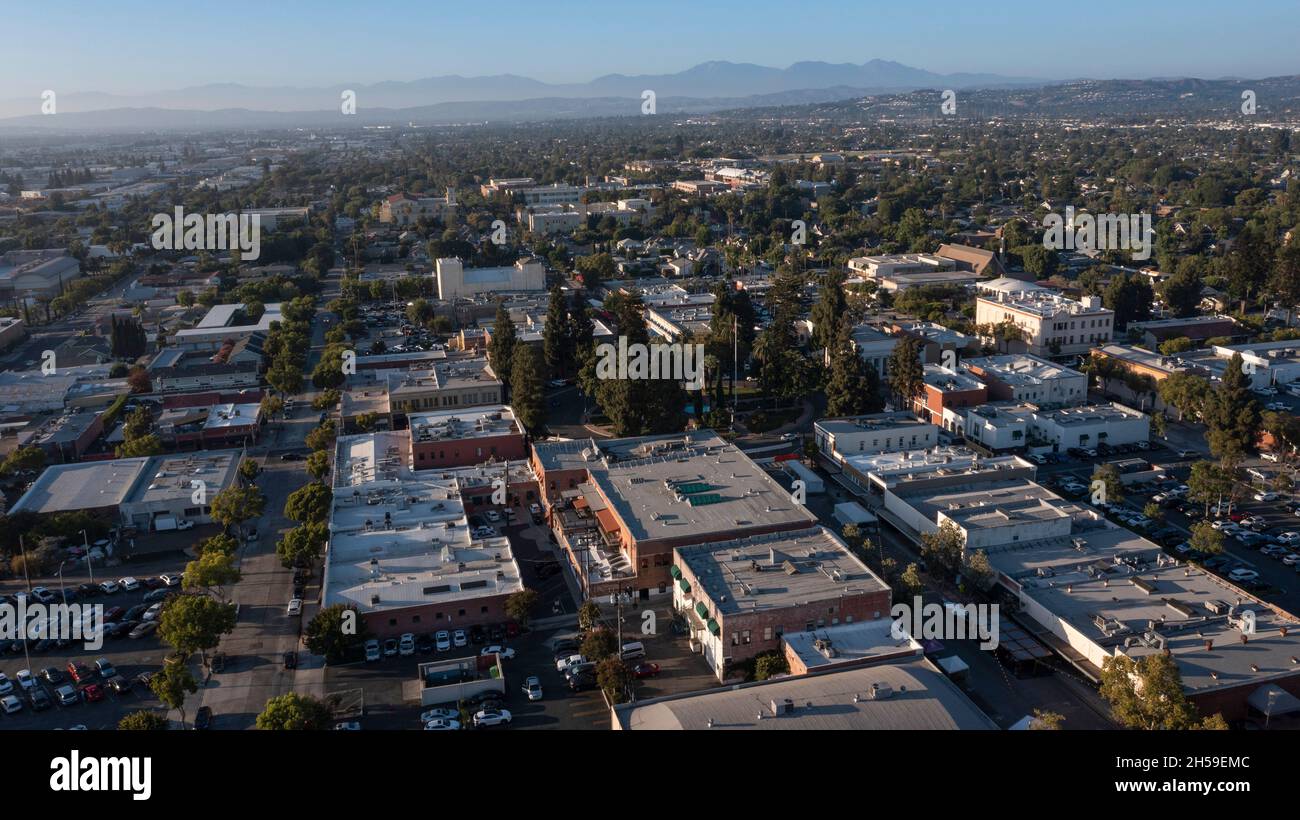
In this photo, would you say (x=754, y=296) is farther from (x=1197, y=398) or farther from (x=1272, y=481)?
(x=1272, y=481)

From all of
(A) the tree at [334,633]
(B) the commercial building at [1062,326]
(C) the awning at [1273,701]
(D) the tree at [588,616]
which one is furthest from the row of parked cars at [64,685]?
(B) the commercial building at [1062,326]

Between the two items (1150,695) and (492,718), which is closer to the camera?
(1150,695)

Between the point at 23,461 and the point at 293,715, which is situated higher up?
the point at 23,461

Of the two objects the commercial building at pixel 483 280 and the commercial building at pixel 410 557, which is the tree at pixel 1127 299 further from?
the commercial building at pixel 410 557

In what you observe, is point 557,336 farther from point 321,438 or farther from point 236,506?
point 236,506

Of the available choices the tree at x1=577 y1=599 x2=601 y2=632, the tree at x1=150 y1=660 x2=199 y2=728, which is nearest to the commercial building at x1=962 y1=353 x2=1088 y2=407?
the tree at x1=577 y1=599 x2=601 y2=632

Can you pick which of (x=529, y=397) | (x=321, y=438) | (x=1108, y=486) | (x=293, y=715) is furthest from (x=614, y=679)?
(x=321, y=438)
